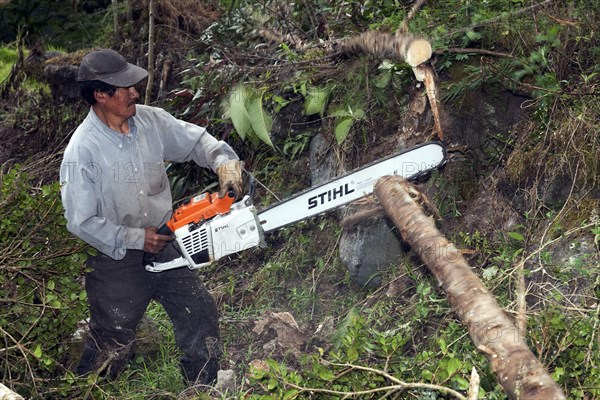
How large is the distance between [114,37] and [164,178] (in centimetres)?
433

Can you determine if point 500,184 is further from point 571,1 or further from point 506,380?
point 506,380

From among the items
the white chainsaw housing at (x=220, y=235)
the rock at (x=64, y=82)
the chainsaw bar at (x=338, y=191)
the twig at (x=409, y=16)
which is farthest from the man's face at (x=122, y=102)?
the rock at (x=64, y=82)

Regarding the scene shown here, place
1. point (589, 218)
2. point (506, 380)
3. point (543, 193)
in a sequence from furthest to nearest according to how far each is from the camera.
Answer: point (543, 193)
point (589, 218)
point (506, 380)

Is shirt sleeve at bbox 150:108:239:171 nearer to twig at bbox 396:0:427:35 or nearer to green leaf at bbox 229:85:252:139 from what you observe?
green leaf at bbox 229:85:252:139

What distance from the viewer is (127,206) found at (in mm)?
4578

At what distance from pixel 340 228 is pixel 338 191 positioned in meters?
0.90

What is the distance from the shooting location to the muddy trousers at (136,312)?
15.4 feet

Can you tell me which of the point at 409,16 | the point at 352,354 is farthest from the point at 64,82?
the point at 352,354

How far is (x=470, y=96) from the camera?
17.1ft

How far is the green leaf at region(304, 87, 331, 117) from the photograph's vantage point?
5.70 meters

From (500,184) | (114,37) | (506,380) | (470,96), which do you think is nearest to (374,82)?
(470,96)

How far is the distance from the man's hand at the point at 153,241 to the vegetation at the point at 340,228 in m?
0.35

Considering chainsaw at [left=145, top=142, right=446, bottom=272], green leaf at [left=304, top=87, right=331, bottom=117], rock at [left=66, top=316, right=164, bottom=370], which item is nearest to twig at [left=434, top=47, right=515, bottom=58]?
chainsaw at [left=145, top=142, right=446, bottom=272]

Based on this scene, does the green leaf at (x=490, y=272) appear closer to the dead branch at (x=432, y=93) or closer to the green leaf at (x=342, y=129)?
the dead branch at (x=432, y=93)
